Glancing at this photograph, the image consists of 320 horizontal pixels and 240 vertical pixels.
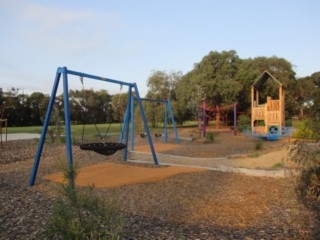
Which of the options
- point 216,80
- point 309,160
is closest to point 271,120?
point 216,80

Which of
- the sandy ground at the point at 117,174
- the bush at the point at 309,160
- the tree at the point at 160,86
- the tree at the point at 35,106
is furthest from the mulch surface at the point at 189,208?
the tree at the point at 35,106

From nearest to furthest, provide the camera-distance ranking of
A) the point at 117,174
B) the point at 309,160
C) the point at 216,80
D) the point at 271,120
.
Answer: the point at 309,160 → the point at 117,174 → the point at 271,120 → the point at 216,80

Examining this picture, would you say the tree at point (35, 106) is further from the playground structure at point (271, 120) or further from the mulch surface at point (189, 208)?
the mulch surface at point (189, 208)

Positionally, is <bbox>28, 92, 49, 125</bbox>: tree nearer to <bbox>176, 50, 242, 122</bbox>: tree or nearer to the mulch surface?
<bbox>176, 50, 242, 122</bbox>: tree

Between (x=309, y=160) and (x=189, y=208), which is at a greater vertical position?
(x=309, y=160)

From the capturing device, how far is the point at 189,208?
14.5 ft

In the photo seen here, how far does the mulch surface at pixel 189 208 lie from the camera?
3.37 meters

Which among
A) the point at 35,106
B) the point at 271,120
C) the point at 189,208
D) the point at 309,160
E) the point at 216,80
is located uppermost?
the point at 216,80

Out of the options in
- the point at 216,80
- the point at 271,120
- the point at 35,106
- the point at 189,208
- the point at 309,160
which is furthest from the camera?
the point at 35,106

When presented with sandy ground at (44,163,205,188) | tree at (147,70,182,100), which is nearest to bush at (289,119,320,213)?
sandy ground at (44,163,205,188)

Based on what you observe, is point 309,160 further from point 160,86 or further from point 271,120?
point 160,86

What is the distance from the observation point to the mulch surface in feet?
11.0

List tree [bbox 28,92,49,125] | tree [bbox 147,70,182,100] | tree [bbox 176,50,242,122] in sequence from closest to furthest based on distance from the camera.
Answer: tree [bbox 176,50,242,122]
tree [bbox 147,70,182,100]
tree [bbox 28,92,49,125]

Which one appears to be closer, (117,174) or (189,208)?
(189,208)
